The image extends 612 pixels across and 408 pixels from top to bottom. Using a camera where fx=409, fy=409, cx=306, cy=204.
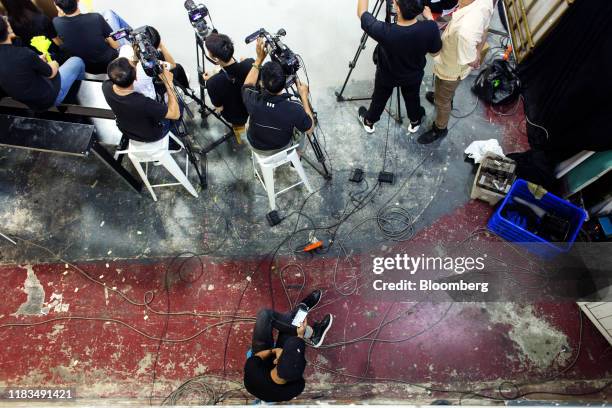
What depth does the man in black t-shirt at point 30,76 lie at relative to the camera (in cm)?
298

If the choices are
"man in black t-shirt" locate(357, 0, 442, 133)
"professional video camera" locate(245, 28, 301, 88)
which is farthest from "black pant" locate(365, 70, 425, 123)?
"professional video camera" locate(245, 28, 301, 88)

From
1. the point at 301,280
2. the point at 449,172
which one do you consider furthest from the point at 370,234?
the point at 449,172

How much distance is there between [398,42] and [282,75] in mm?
954

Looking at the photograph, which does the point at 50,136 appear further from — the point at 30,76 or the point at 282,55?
the point at 282,55

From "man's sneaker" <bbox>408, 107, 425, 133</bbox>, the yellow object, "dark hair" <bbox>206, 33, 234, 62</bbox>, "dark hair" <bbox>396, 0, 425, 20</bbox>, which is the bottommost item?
"man's sneaker" <bbox>408, 107, 425, 133</bbox>

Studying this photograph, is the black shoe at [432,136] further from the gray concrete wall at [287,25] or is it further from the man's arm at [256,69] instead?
the man's arm at [256,69]

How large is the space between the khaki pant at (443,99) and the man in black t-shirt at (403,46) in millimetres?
209

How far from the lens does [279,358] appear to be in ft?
8.42

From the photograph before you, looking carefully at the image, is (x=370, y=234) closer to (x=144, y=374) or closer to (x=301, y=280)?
(x=301, y=280)

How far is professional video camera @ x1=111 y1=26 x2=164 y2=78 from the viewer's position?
281 centimetres

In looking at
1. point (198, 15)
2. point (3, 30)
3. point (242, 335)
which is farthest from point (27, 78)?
point (242, 335)

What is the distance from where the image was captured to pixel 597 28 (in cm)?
305

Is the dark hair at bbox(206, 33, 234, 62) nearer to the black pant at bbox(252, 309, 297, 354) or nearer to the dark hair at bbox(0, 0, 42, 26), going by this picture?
the black pant at bbox(252, 309, 297, 354)

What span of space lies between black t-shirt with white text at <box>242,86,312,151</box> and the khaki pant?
55.2 inches
